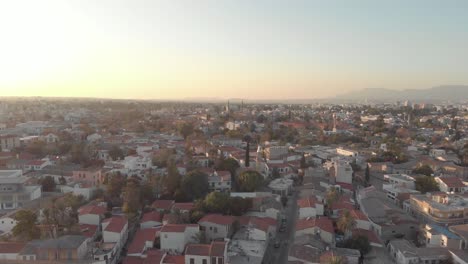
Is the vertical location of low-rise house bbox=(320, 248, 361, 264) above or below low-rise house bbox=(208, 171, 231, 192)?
below

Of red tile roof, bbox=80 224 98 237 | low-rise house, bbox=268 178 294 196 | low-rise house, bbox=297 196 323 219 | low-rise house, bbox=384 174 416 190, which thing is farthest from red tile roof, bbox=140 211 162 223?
low-rise house, bbox=384 174 416 190

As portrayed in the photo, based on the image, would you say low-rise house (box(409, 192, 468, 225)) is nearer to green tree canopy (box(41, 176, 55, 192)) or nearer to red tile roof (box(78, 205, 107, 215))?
red tile roof (box(78, 205, 107, 215))

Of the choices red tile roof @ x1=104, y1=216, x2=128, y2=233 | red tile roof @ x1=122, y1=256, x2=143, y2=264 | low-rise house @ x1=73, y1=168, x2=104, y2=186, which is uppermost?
low-rise house @ x1=73, y1=168, x2=104, y2=186

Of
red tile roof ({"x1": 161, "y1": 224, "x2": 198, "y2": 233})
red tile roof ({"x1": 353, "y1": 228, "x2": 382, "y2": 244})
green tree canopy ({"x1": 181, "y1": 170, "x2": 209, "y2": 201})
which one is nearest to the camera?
red tile roof ({"x1": 161, "y1": 224, "x2": 198, "y2": 233})

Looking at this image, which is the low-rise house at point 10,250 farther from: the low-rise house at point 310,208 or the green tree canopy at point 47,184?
the low-rise house at point 310,208

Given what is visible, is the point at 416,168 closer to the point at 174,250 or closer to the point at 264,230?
the point at 264,230

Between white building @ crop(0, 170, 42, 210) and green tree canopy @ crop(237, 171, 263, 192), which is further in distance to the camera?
green tree canopy @ crop(237, 171, 263, 192)
